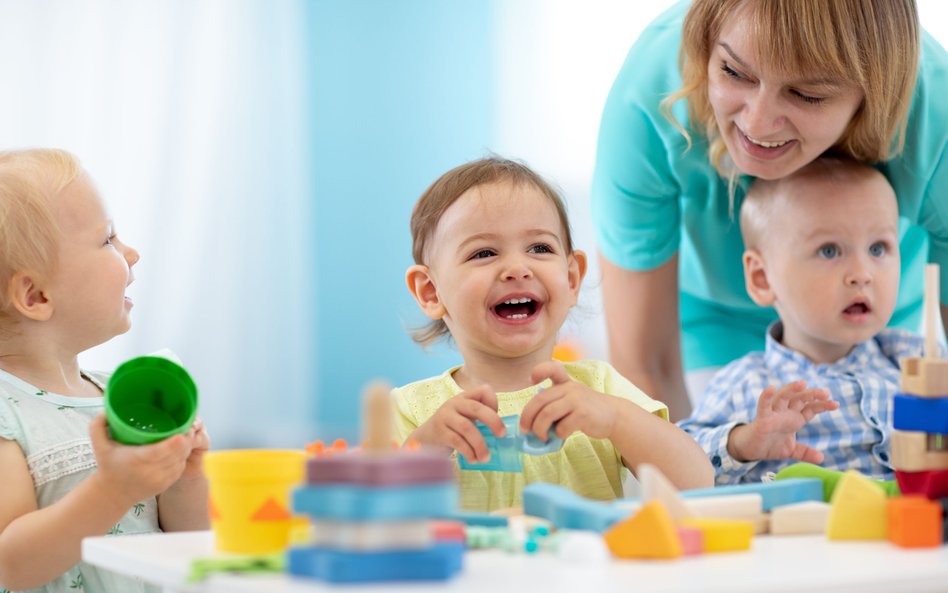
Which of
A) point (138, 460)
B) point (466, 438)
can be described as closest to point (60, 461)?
point (138, 460)

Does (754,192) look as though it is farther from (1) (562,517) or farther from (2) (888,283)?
(1) (562,517)

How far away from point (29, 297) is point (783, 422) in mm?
917

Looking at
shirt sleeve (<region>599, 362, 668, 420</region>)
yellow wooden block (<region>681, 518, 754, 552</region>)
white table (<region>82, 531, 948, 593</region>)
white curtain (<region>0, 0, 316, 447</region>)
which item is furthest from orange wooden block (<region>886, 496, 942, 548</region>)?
white curtain (<region>0, 0, 316, 447</region>)

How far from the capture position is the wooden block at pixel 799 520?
95 centimetres

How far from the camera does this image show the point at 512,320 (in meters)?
1.42

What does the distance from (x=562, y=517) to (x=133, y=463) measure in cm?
41

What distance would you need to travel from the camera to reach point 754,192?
1799mm

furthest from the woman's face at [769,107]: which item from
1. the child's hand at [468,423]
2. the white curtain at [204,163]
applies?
the white curtain at [204,163]

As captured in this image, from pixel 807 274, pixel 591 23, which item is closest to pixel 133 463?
pixel 807 274

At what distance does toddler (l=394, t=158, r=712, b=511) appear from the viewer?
4.30 feet

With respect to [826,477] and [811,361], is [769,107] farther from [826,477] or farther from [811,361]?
[826,477]

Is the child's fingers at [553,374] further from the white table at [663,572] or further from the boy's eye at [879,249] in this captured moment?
the boy's eye at [879,249]

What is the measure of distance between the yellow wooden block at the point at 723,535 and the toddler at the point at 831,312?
2.33ft

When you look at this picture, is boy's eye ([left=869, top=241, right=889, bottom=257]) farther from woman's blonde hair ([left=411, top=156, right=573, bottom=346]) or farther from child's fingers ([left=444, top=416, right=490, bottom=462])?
child's fingers ([left=444, top=416, right=490, bottom=462])
